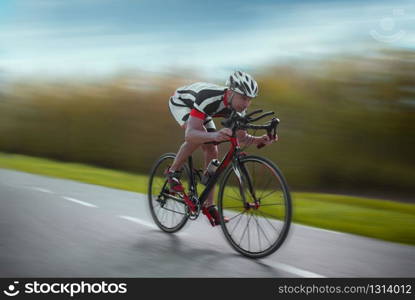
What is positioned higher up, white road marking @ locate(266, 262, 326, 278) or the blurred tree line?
the blurred tree line

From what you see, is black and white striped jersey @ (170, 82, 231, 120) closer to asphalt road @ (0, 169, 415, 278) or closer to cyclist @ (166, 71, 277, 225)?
cyclist @ (166, 71, 277, 225)

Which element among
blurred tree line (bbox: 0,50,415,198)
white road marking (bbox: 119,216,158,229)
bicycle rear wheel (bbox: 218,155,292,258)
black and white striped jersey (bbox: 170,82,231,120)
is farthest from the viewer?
blurred tree line (bbox: 0,50,415,198)

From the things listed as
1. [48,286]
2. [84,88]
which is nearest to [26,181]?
[84,88]

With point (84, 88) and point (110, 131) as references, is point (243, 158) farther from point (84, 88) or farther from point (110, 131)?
point (84, 88)

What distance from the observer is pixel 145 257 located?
619 cm

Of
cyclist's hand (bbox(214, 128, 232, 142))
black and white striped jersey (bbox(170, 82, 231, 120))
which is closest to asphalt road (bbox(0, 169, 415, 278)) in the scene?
cyclist's hand (bbox(214, 128, 232, 142))

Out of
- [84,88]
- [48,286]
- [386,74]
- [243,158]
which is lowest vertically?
[48,286]

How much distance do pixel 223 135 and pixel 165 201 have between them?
1.56 meters

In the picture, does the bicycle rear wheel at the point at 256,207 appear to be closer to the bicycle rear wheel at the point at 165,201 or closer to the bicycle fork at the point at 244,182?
the bicycle fork at the point at 244,182

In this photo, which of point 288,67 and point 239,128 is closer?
point 239,128

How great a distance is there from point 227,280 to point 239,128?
1.54m

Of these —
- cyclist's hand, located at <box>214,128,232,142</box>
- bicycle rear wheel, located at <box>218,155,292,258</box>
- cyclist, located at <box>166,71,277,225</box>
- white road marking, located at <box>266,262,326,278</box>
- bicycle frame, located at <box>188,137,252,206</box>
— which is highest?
cyclist, located at <box>166,71,277,225</box>

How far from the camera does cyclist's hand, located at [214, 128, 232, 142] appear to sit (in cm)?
615

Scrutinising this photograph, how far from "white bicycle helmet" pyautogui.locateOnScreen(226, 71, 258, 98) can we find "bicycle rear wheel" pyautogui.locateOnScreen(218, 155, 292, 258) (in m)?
0.60
